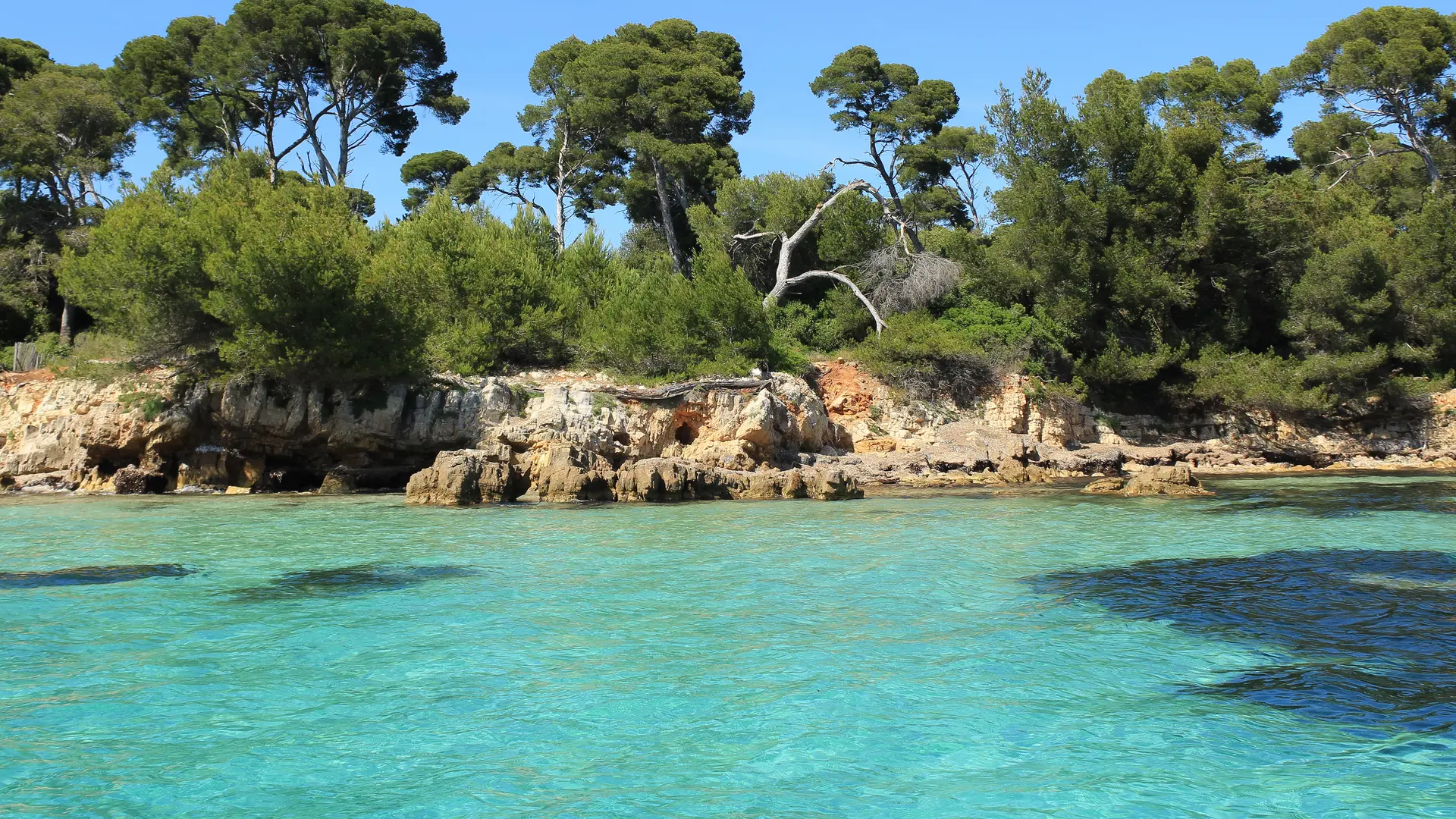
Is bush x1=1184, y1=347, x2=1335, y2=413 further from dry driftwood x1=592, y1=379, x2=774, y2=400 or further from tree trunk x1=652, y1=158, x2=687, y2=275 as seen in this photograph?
tree trunk x1=652, y1=158, x2=687, y2=275

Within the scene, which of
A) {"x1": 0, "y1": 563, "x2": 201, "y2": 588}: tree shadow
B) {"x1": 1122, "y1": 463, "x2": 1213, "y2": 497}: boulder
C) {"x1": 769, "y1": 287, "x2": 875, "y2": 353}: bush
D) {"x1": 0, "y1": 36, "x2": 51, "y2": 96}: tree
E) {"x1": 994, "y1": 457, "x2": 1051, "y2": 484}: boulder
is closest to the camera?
{"x1": 0, "y1": 563, "x2": 201, "y2": 588}: tree shadow

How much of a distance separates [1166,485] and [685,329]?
12.0 metres

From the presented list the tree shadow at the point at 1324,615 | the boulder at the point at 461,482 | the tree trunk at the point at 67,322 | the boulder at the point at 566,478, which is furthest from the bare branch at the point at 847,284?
the tree trunk at the point at 67,322

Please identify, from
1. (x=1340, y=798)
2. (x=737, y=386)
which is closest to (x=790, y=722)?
(x=1340, y=798)

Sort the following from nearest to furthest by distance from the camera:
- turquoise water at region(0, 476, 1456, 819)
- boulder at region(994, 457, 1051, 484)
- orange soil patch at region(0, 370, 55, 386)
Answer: turquoise water at region(0, 476, 1456, 819), boulder at region(994, 457, 1051, 484), orange soil patch at region(0, 370, 55, 386)

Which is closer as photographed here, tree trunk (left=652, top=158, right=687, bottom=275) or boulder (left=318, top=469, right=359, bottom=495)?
boulder (left=318, top=469, right=359, bottom=495)

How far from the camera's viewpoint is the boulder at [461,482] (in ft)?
58.7

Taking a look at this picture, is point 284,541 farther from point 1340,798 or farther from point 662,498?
point 1340,798

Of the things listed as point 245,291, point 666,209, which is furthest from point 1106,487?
point 666,209

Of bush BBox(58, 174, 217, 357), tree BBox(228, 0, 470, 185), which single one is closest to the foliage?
tree BBox(228, 0, 470, 185)

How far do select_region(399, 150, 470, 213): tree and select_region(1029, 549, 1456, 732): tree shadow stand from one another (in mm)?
37754

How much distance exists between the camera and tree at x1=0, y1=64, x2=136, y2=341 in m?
29.8

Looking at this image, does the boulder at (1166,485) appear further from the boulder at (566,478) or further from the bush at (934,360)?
the boulder at (566,478)

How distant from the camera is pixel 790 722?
19.5 ft
